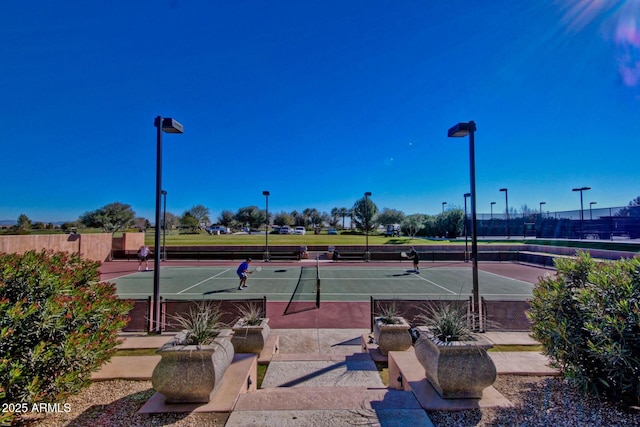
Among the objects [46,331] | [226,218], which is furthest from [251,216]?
[46,331]

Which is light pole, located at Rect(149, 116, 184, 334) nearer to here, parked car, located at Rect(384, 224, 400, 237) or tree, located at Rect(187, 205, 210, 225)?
parked car, located at Rect(384, 224, 400, 237)

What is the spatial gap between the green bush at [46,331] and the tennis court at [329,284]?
8690mm

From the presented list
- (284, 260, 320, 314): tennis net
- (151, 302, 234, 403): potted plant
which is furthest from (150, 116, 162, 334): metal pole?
(151, 302, 234, 403): potted plant

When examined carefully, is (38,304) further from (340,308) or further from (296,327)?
(340,308)

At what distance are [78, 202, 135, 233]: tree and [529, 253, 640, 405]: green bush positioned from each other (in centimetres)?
7139

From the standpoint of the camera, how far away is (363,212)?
76688 millimetres

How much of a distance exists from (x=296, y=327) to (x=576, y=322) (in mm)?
7421

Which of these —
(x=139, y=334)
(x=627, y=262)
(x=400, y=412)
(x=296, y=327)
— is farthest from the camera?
(x=296, y=327)

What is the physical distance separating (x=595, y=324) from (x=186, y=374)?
4.94m

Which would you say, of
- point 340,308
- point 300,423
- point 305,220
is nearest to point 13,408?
point 300,423

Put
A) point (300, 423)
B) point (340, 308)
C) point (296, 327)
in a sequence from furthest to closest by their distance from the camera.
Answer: point (340, 308), point (296, 327), point (300, 423)

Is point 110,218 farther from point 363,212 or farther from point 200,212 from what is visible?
point 363,212

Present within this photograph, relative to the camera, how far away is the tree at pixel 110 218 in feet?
207

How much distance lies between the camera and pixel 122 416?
375cm
